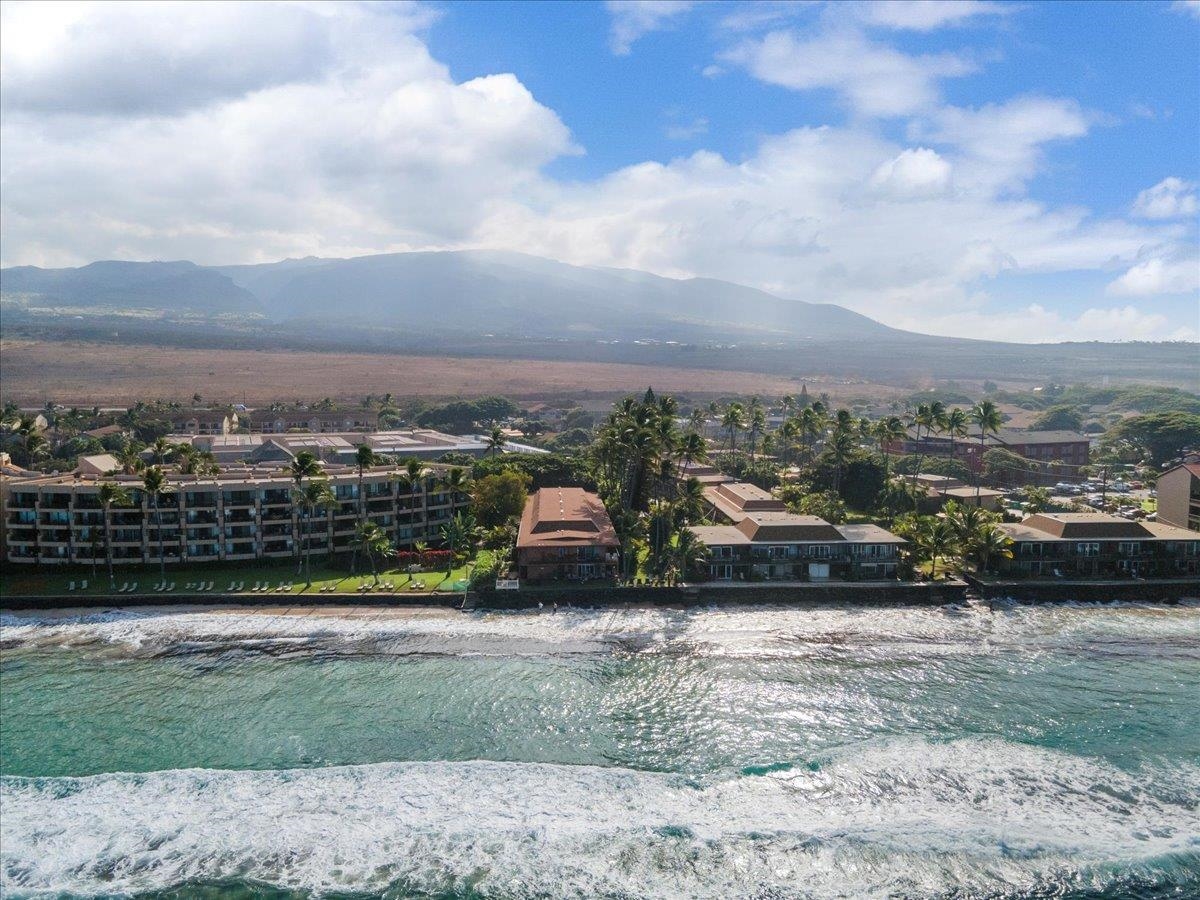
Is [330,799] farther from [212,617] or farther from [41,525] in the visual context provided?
[41,525]

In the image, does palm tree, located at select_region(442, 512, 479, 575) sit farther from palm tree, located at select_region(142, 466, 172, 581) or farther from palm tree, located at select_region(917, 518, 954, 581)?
palm tree, located at select_region(917, 518, 954, 581)

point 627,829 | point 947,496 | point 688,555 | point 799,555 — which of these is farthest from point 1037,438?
point 627,829

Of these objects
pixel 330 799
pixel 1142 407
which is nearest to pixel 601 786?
pixel 330 799

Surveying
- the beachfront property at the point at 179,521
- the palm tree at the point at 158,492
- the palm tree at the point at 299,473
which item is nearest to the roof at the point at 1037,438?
the beachfront property at the point at 179,521

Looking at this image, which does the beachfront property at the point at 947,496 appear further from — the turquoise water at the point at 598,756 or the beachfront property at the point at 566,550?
the beachfront property at the point at 566,550

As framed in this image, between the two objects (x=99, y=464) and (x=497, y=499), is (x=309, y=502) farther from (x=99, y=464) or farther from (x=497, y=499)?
(x=99, y=464)
